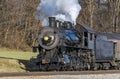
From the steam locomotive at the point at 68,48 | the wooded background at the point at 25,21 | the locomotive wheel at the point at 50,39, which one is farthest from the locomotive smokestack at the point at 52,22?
the wooded background at the point at 25,21

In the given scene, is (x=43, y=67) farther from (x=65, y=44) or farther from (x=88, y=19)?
(x=88, y=19)

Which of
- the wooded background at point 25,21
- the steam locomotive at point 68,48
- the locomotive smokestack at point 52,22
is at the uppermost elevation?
the wooded background at point 25,21

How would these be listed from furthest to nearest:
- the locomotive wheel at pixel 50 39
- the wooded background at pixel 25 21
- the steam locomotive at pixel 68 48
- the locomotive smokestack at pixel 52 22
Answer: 1. the wooded background at pixel 25 21
2. the locomotive smokestack at pixel 52 22
3. the locomotive wheel at pixel 50 39
4. the steam locomotive at pixel 68 48

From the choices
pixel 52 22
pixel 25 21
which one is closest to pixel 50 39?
pixel 52 22

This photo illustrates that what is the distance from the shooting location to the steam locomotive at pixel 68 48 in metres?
27.9

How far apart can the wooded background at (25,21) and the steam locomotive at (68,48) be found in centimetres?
2908

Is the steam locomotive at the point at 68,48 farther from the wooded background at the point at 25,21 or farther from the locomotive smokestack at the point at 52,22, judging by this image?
the wooded background at the point at 25,21

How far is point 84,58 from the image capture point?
2936 centimetres

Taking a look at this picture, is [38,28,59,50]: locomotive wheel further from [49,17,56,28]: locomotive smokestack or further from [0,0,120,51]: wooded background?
[0,0,120,51]: wooded background

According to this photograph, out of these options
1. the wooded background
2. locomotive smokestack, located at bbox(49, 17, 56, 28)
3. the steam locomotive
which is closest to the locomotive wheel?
the steam locomotive

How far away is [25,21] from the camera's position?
63.2 m

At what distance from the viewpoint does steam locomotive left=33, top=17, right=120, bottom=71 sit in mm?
27859

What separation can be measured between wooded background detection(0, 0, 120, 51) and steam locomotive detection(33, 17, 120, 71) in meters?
29.1

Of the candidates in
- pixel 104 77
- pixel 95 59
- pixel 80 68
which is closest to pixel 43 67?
→ pixel 80 68
